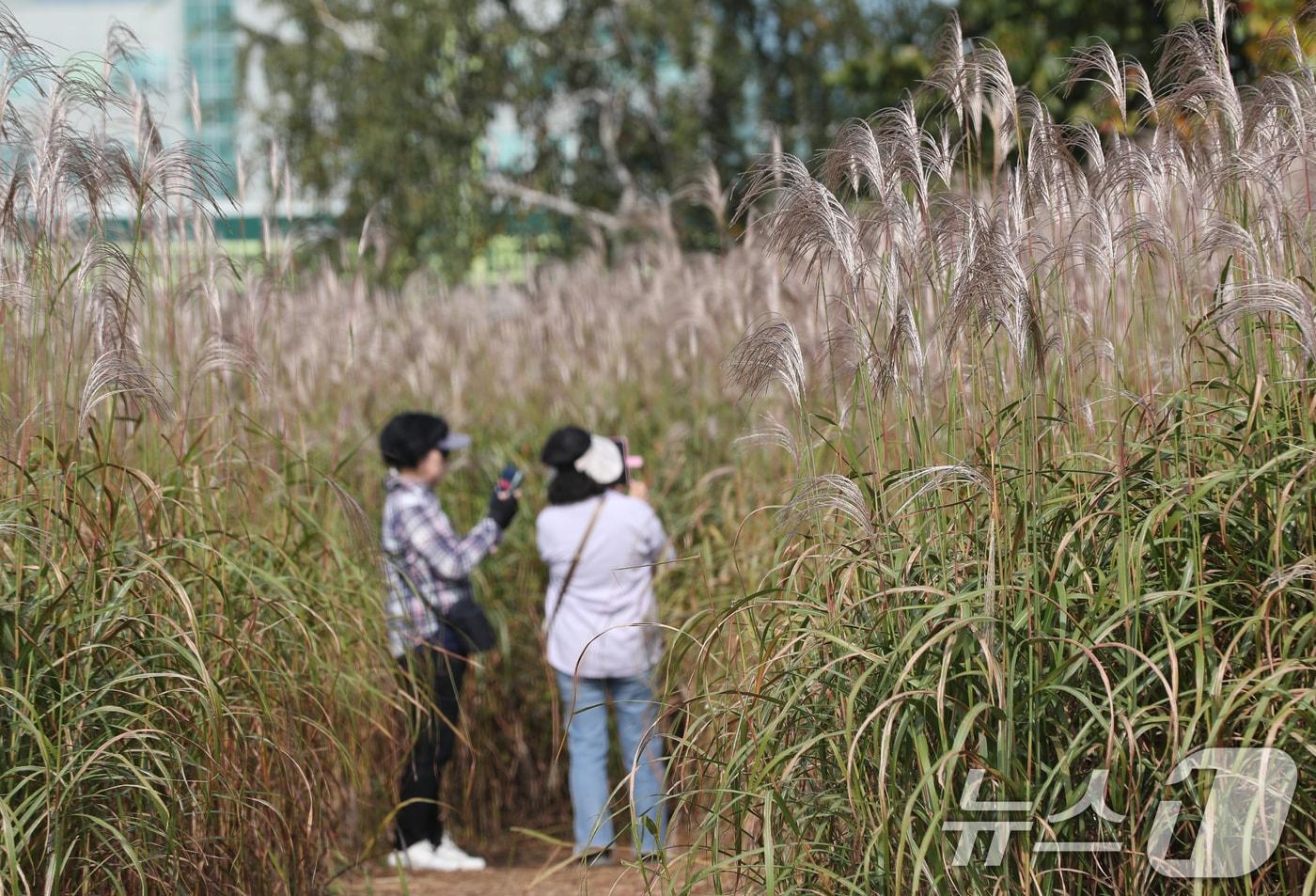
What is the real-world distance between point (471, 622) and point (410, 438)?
0.76m

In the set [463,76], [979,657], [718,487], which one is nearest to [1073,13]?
[463,76]

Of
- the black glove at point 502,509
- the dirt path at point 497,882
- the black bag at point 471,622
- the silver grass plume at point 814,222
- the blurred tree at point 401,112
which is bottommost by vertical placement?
the dirt path at point 497,882

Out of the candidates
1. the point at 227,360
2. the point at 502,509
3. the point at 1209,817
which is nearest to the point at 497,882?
the point at 502,509

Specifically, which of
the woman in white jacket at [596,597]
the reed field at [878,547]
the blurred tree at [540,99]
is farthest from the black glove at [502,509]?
the blurred tree at [540,99]

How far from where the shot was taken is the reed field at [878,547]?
2.67 metres

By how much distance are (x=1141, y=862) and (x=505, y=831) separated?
3.80 metres

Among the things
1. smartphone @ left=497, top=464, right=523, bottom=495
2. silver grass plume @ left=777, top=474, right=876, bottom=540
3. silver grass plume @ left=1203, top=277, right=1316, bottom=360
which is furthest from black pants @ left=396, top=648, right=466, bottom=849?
silver grass plume @ left=1203, top=277, right=1316, bottom=360

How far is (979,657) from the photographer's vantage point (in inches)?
106

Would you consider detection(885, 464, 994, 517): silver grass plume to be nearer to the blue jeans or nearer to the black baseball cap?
the blue jeans

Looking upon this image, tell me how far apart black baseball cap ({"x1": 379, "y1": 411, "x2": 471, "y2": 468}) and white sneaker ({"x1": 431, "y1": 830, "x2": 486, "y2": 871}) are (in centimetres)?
149

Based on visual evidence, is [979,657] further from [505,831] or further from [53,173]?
[505,831]

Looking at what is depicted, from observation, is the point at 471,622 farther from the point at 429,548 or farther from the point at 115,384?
the point at 115,384

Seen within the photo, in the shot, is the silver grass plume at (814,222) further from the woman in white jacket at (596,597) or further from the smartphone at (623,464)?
the smartphone at (623,464)

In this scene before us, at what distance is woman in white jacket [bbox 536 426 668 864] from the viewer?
208 inches
